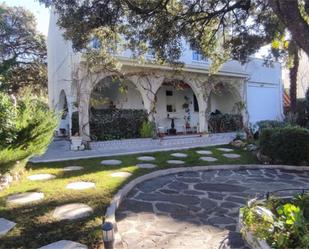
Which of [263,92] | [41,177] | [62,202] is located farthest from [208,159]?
[263,92]

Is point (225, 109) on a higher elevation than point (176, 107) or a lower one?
lower

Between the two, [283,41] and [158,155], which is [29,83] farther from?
[283,41]

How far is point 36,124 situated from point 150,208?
401 cm

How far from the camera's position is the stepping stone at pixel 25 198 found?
6346 mm

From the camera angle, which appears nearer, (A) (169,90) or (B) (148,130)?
(B) (148,130)

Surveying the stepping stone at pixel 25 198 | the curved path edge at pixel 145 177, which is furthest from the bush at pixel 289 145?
the stepping stone at pixel 25 198

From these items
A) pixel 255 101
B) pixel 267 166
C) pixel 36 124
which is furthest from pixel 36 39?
pixel 267 166

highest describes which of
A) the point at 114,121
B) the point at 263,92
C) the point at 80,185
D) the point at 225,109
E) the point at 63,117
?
the point at 263,92

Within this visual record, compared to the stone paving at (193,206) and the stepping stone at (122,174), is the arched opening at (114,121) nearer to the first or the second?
the stepping stone at (122,174)

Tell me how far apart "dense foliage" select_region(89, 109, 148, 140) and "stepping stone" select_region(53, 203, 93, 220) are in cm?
866

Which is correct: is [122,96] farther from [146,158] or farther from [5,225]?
[5,225]

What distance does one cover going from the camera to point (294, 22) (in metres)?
4.44

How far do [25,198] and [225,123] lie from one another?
15021 millimetres

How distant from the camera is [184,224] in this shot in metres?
5.50
